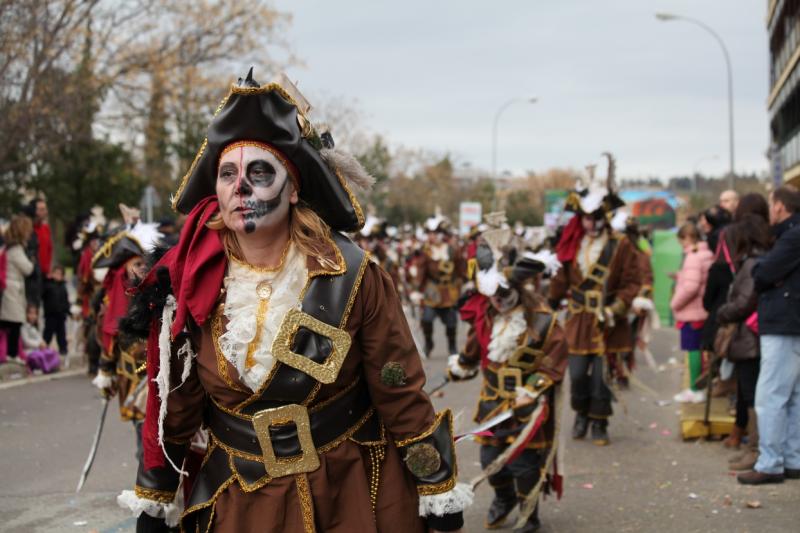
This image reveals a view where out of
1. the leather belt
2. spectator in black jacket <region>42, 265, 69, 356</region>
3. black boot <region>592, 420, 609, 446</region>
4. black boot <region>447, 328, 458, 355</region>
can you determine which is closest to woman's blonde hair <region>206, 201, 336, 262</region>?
the leather belt

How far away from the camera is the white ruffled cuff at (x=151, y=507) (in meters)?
3.22

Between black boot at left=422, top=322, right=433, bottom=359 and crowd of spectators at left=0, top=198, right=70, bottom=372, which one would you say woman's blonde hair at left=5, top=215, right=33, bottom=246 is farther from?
black boot at left=422, top=322, right=433, bottom=359

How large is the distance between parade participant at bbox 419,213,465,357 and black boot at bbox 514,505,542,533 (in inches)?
323

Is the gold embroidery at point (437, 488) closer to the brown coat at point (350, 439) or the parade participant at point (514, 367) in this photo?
the brown coat at point (350, 439)

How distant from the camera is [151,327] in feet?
10.7

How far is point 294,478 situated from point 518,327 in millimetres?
3437

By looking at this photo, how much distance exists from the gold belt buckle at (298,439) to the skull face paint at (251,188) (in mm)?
588

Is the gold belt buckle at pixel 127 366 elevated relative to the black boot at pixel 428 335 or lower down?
elevated

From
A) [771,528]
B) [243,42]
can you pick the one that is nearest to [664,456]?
[771,528]

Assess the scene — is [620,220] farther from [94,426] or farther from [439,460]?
[439,460]

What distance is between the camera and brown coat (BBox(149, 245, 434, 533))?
10.1 ft

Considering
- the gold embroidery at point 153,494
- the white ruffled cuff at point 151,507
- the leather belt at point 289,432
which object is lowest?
the white ruffled cuff at point 151,507

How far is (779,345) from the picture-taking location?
6.69m

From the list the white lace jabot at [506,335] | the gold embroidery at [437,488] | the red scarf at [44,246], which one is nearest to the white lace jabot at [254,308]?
the gold embroidery at [437,488]
